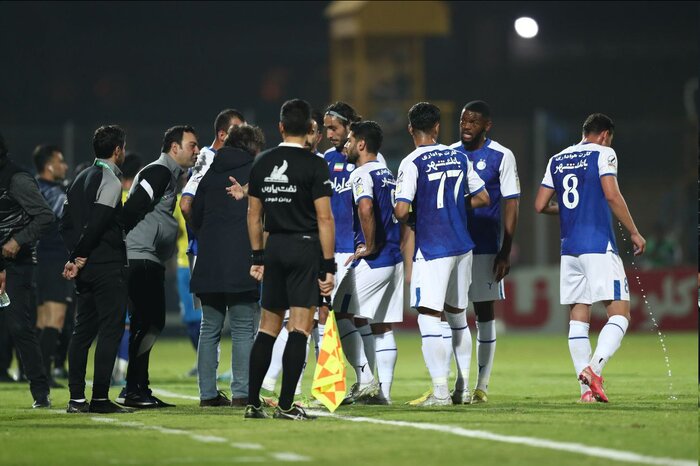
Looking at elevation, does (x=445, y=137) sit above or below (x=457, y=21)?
below

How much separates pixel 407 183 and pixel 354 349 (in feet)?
4.73

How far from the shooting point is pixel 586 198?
1165 cm

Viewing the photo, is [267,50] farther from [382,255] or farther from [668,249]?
[382,255]

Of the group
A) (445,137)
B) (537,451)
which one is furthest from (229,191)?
(445,137)

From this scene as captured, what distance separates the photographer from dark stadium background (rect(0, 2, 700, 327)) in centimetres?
4481

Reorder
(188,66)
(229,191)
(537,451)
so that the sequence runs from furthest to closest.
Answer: (188,66), (229,191), (537,451)

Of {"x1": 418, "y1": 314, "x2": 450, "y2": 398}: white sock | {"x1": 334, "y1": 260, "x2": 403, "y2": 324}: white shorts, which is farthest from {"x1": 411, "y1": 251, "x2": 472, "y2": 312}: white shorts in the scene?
{"x1": 334, "y1": 260, "x2": 403, "y2": 324}: white shorts

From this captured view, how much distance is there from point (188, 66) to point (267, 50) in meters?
3.12

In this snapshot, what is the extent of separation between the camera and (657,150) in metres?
28.3

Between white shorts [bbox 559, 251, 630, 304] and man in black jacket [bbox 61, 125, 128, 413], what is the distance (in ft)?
11.7

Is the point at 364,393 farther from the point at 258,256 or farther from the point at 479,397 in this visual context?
the point at 258,256


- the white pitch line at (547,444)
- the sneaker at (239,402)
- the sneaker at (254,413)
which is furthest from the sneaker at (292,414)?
the sneaker at (239,402)

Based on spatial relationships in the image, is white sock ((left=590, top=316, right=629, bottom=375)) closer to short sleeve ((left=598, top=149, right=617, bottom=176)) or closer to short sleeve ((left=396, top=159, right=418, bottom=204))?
short sleeve ((left=598, top=149, right=617, bottom=176))

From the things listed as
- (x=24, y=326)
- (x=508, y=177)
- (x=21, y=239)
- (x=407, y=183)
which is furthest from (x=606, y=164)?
(x=24, y=326)
